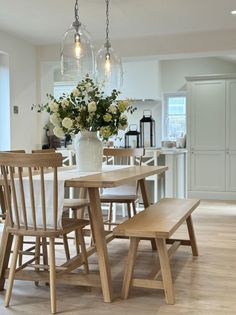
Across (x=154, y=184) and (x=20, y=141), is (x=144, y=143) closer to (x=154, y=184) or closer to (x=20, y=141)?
(x=154, y=184)

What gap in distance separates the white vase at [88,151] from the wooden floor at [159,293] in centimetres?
87

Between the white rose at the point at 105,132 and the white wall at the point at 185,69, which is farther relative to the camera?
the white wall at the point at 185,69

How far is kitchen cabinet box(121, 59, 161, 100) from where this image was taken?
813 cm

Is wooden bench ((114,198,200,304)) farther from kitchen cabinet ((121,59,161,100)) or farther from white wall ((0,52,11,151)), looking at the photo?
kitchen cabinet ((121,59,161,100))

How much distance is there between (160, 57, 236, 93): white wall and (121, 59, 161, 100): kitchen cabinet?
0.36 metres

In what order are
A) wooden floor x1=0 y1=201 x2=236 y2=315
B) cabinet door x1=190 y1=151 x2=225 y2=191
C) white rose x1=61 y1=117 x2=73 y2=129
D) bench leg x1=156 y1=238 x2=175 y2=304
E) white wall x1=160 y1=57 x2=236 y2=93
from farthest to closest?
1. white wall x1=160 y1=57 x2=236 y2=93
2. cabinet door x1=190 y1=151 x2=225 y2=191
3. white rose x1=61 y1=117 x2=73 y2=129
4. bench leg x1=156 y1=238 x2=175 y2=304
5. wooden floor x1=0 y1=201 x2=236 y2=315

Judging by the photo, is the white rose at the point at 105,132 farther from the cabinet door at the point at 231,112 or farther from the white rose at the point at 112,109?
the cabinet door at the point at 231,112

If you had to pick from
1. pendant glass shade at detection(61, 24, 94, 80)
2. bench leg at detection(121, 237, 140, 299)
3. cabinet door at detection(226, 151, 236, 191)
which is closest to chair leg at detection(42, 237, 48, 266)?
bench leg at detection(121, 237, 140, 299)

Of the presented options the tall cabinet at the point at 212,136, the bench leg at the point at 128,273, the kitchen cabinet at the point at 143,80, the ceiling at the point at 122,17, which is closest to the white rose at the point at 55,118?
the bench leg at the point at 128,273

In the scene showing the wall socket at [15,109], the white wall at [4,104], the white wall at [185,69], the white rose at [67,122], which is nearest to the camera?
the white rose at [67,122]

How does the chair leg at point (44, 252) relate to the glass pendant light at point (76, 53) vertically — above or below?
below

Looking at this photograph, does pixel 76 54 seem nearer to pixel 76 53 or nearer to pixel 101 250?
pixel 76 53

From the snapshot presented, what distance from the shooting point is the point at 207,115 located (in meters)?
7.53

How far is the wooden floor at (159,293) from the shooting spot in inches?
106
